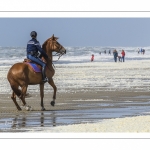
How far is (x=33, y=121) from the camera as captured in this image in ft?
53.4

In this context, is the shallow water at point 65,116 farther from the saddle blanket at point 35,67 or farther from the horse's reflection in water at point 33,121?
the saddle blanket at point 35,67

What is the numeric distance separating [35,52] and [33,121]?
11.2ft

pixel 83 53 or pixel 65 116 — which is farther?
pixel 83 53

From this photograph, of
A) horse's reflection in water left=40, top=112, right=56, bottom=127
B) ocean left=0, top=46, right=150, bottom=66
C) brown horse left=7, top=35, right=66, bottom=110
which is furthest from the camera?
ocean left=0, top=46, right=150, bottom=66

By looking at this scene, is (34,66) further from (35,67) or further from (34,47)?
(34,47)

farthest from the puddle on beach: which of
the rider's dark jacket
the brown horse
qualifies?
the rider's dark jacket

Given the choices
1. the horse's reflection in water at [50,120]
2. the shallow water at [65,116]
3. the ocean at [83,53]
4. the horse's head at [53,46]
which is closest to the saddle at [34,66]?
the horse's head at [53,46]

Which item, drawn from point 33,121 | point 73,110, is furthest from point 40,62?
point 33,121

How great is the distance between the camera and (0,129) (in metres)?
14.8

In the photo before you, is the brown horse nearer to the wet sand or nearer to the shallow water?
the wet sand

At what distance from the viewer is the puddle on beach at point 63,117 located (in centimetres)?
1551

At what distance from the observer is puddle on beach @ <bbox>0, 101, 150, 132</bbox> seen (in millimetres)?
15513
